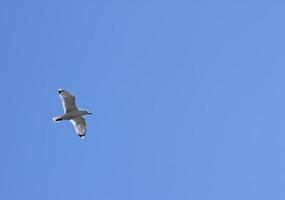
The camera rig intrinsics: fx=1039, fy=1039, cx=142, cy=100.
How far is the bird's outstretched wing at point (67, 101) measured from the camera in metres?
72.3

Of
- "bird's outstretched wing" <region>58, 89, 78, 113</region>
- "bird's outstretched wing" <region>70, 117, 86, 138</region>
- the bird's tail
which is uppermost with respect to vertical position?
"bird's outstretched wing" <region>58, 89, 78, 113</region>

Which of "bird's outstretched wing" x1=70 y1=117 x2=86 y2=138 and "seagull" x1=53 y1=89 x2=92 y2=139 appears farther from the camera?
"bird's outstretched wing" x1=70 y1=117 x2=86 y2=138

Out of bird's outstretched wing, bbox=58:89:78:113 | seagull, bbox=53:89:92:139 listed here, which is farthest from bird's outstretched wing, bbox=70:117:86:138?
bird's outstretched wing, bbox=58:89:78:113

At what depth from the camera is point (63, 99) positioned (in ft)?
238

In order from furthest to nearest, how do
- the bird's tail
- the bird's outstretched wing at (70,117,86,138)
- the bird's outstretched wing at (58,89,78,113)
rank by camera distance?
the bird's outstretched wing at (70,117,86,138) < the bird's outstretched wing at (58,89,78,113) < the bird's tail

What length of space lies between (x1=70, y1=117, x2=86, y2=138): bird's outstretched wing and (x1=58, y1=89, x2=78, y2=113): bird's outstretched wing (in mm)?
1480

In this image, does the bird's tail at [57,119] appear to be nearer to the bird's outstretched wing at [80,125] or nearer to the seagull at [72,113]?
the seagull at [72,113]

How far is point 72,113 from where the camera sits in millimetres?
72938

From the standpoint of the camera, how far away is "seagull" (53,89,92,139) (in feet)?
237

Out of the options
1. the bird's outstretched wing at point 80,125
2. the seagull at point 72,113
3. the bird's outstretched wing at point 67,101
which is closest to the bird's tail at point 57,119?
the seagull at point 72,113

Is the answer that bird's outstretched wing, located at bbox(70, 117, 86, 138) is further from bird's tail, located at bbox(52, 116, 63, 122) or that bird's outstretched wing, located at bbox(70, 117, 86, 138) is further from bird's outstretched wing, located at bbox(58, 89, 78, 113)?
bird's tail, located at bbox(52, 116, 63, 122)

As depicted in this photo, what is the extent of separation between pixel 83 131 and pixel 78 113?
171 cm

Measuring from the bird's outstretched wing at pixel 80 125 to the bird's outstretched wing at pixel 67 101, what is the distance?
58.3 inches

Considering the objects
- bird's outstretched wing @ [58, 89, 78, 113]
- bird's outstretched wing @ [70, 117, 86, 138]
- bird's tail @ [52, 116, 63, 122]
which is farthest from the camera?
bird's outstretched wing @ [70, 117, 86, 138]
